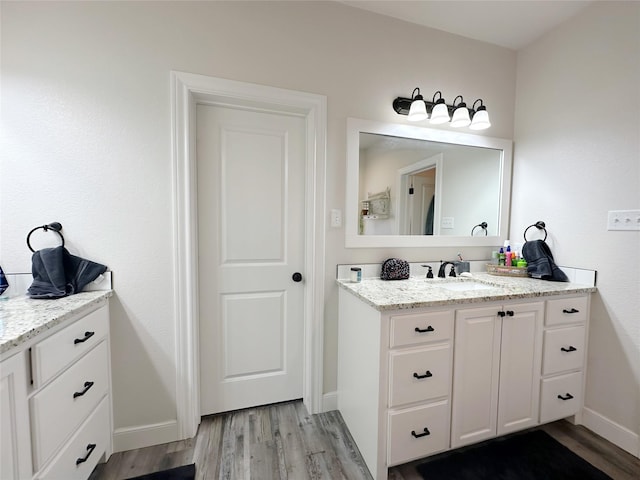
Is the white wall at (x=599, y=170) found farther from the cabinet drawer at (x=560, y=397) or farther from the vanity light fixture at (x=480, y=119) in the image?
the vanity light fixture at (x=480, y=119)

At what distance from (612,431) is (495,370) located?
93cm

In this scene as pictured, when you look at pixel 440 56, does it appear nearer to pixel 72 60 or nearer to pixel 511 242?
pixel 511 242

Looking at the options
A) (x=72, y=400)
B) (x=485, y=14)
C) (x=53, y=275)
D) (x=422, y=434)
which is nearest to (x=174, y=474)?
(x=72, y=400)

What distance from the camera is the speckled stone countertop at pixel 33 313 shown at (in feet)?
2.74

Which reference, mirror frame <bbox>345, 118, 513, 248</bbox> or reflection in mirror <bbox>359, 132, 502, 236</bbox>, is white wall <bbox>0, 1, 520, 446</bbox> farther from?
reflection in mirror <bbox>359, 132, 502, 236</bbox>

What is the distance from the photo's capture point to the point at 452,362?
52.8 inches

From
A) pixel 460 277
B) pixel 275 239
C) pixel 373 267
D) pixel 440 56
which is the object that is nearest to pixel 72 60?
pixel 275 239

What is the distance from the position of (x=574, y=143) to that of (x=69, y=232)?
3.13m

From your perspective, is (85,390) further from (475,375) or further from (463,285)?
(463,285)

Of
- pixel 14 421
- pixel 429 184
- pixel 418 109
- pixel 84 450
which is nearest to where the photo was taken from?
pixel 14 421

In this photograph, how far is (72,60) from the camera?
4.37 feet

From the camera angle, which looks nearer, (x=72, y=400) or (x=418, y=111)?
(x=72, y=400)

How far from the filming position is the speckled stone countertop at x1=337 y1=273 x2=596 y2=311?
1.27 metres

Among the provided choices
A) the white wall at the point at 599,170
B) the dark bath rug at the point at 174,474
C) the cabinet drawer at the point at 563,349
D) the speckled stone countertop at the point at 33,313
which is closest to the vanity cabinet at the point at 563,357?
the cabinet drawer at the point at 563,349
